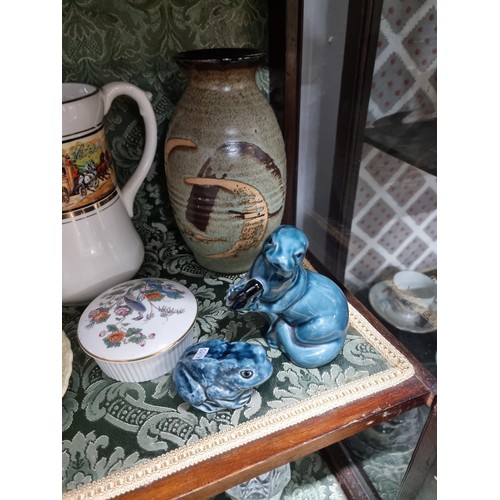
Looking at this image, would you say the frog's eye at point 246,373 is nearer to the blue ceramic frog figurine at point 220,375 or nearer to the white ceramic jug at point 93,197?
the blue ceramic frog figurine at point 220,375

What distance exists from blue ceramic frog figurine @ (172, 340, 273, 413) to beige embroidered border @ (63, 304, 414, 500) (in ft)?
0.10

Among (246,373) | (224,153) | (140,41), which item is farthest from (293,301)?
(140,41)

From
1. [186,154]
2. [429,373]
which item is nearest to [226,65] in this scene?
[186,154]

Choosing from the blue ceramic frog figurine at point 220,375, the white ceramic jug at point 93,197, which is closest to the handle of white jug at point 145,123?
the white ceramic jug at point 93,197

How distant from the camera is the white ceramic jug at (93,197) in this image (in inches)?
18.9

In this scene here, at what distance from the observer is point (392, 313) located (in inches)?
32.2

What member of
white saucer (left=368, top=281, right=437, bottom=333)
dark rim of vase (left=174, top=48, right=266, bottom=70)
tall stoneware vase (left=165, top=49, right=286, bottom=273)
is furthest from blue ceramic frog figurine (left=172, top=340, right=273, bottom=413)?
white saucer (left=368, top=281, right=437, bottom=333)

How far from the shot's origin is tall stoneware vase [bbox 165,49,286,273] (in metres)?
0.50

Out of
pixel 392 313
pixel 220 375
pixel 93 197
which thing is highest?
pixel 93 197

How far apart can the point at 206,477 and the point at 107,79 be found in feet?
1.66

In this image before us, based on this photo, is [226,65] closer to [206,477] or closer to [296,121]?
[296,121]

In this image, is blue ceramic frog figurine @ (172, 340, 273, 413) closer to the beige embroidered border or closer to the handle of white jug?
the beige embroidered border

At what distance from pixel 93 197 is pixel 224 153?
0.17 m

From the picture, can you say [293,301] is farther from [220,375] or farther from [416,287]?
[416,287]
